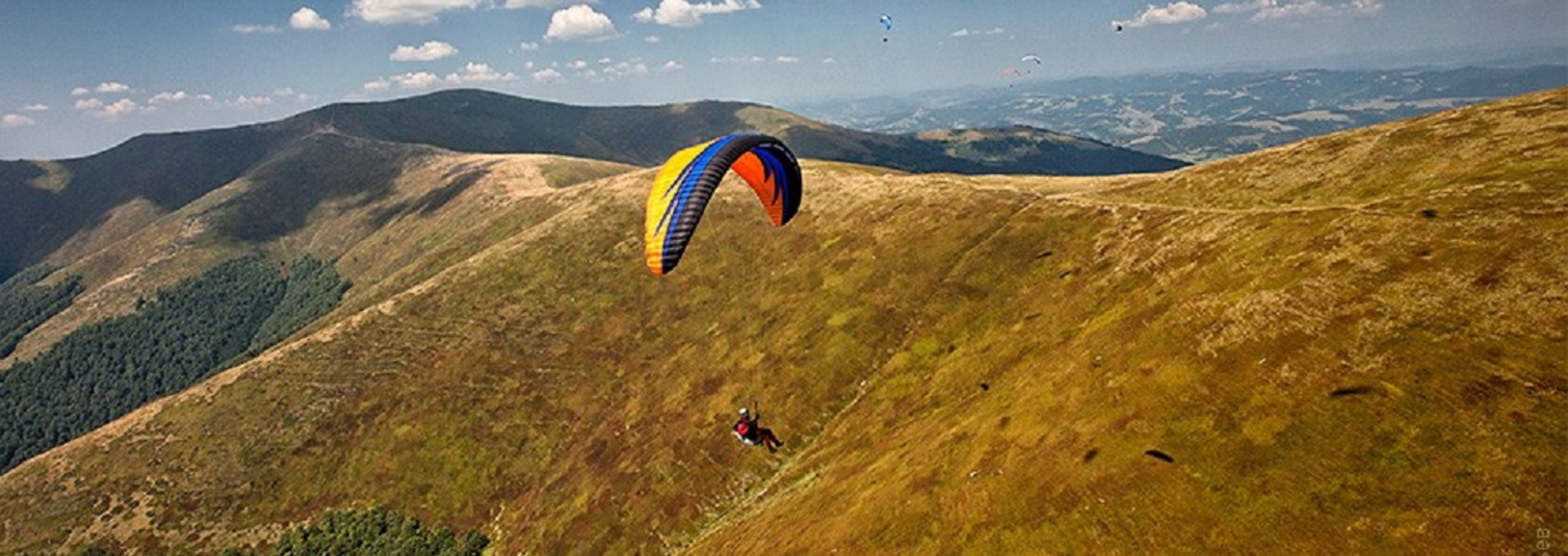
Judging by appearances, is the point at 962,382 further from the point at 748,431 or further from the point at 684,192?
the point at 684,192

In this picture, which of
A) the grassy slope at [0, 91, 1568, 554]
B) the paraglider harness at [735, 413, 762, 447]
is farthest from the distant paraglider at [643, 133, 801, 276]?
the grassy slope at [0, 91, 1568, 554]

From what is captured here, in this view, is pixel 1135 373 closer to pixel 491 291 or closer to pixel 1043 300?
pixel 1043 300

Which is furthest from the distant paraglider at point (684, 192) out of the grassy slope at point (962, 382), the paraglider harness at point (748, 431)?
the grassy slope at point (962, 382)

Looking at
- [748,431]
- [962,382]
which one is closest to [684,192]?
[748,431]

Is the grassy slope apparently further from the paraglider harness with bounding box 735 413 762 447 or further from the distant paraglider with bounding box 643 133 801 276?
the distant paraglider with bounding box 643 133 801 276

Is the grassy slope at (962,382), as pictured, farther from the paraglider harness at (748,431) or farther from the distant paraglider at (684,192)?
the distant paraglider at (684,192)

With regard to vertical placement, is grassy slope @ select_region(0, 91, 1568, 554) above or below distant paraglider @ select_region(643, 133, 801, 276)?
below

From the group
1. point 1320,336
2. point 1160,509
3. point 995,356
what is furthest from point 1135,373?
point 995,356

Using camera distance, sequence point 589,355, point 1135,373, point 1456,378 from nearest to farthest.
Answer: point 1456,378 → point 1135,373 → point 589,355
